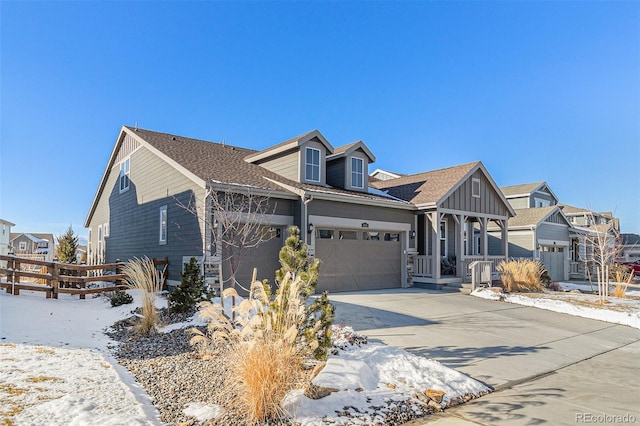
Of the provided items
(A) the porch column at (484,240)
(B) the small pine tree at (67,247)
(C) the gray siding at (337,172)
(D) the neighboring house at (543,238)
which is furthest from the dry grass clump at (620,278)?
(B) the small pine tree at (67,247)

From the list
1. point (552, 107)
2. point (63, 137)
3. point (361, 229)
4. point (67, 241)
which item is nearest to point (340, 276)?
point (361, 229)

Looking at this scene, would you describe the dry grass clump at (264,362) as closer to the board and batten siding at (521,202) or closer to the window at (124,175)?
the window at (124,175)

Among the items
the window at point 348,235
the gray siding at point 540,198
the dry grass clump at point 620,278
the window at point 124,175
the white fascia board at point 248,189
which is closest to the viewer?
the white fascia board at point 248,189

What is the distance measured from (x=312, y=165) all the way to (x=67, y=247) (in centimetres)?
1347

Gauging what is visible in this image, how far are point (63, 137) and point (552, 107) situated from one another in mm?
20046

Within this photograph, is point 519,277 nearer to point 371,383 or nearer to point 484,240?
point 484,240

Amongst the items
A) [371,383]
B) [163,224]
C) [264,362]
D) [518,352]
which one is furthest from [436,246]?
[264,362]

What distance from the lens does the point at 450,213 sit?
16281mm

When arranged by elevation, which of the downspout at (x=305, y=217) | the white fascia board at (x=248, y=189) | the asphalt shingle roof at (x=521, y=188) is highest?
the asphalt shingle roof at (x=521, y=188)

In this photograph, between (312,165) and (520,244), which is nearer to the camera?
(312,165)

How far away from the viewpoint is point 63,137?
50.9 feet

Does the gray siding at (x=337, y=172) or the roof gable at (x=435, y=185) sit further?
the roof gable at (x=435, y=185)

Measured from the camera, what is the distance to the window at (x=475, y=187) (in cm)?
1745

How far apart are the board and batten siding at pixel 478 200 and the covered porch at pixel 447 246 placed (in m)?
0.26
